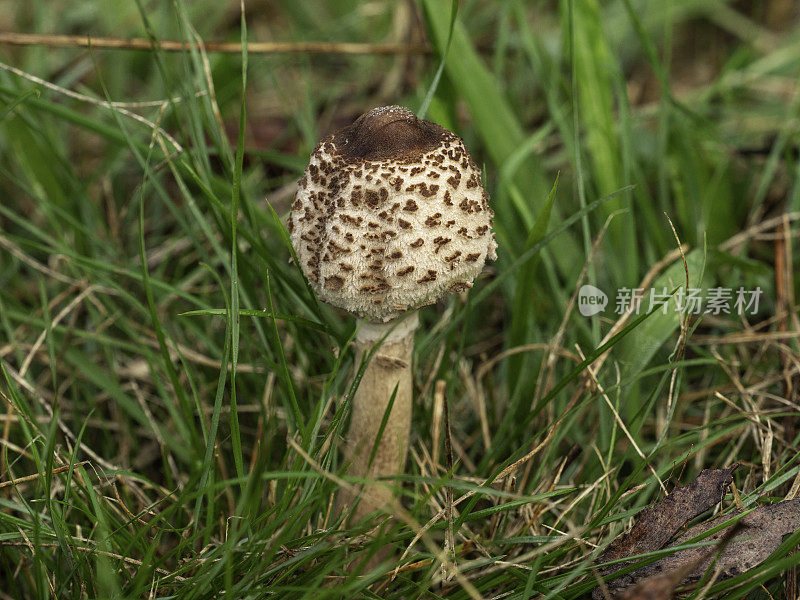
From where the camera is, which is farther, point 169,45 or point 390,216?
point 169,45

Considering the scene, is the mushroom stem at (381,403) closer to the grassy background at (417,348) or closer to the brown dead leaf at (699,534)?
the grassy background at (417,348)

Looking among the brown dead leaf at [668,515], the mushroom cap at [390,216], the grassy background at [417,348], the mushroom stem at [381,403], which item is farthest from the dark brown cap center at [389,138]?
the brown dead leaf at [668,515]

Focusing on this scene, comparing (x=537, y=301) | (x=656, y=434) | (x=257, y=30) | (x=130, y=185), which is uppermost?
(x=257, y=30)

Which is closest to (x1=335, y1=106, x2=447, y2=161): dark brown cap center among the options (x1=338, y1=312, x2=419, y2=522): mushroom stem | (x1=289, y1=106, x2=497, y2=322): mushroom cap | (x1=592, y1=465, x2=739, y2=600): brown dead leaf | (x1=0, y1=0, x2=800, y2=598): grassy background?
(x1=289, y1=106, x2=497, y2=322): mushroom cap

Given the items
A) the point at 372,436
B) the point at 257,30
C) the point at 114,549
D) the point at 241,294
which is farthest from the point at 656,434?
the point at 257,30

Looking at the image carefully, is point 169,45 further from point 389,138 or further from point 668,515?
point 668,515

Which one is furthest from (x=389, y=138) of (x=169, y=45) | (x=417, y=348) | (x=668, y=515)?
(x=169, y=45)

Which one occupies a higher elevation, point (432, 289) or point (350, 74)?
point (350, 74)

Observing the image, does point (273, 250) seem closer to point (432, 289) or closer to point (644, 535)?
point (432, 289)
